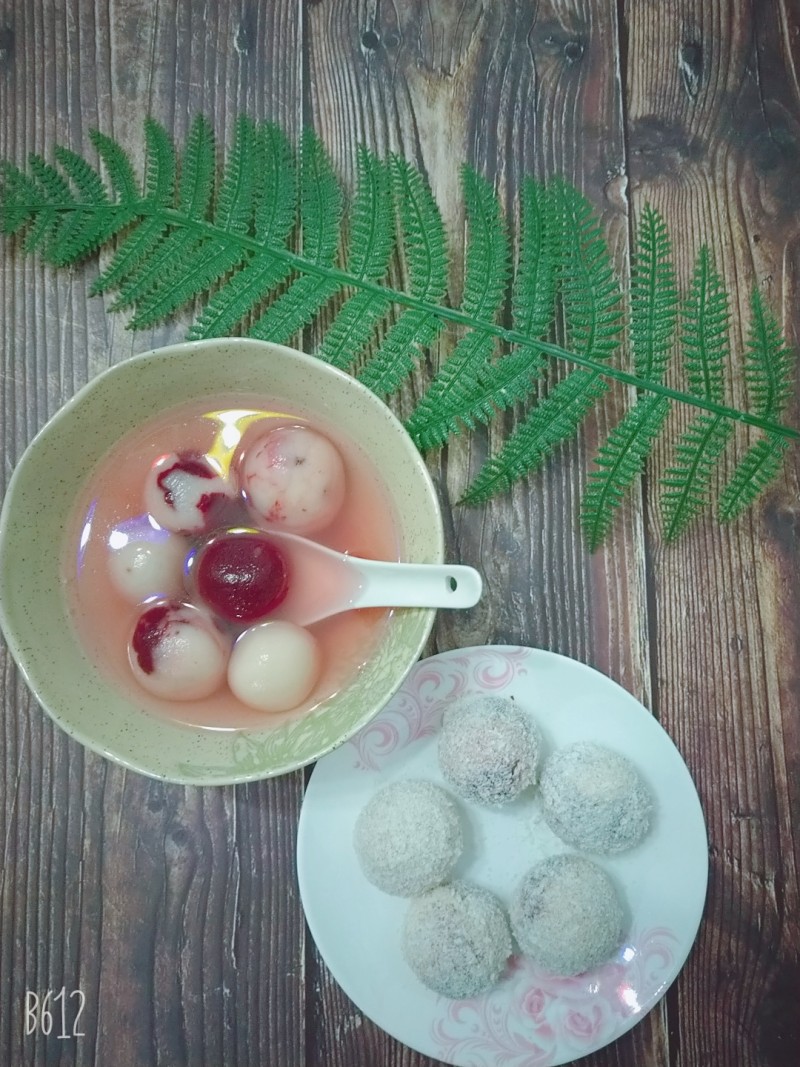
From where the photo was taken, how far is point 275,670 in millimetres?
977

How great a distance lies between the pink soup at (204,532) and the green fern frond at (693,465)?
0.37 metres

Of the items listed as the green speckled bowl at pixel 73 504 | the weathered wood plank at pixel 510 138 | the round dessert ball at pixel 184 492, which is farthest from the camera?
the weathered wood plank at pixel 510 138

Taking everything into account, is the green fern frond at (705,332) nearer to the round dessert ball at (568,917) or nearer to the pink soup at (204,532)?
the pink soup at (204,532)

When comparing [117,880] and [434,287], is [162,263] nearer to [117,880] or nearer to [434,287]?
[434,287]

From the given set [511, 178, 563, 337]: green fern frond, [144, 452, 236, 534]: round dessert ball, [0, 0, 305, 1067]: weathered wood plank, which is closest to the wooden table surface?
[0, 0, 305, 1067]: weathered wood plank

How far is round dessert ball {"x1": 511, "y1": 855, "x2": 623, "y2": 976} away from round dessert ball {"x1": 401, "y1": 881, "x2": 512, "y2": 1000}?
0.04m

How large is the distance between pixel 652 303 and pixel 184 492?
632mm

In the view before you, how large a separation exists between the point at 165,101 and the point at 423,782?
3.23ft

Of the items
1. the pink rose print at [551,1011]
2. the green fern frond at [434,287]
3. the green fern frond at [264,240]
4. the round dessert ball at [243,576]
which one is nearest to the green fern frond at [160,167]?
the green fern frond at [434,287]

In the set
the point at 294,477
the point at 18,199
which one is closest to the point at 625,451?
the point at 294,477

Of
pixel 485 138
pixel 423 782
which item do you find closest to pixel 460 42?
pixel 485 138

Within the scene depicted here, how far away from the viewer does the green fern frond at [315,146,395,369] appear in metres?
1.05

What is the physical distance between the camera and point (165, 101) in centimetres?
116

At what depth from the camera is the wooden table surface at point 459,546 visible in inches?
43.0
